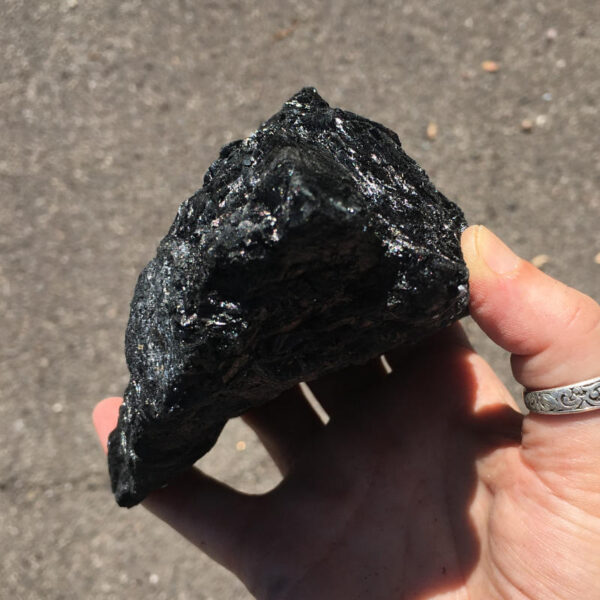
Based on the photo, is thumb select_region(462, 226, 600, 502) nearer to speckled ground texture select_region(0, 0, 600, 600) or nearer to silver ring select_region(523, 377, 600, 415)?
silver ring select_region(523, 377, 600, 415)

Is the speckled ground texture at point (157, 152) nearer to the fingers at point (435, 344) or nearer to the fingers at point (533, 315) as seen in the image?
the fingers at point (435, 344)

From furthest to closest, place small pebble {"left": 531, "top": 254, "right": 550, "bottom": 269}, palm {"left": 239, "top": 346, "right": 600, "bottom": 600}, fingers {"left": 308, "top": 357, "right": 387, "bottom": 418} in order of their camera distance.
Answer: small pebble {"left": 531, "top": 254, "right": 550, "bottom": 269} → fingers {"left": 308, "top": 357, "right": 387, "bottom": 418} → palm {"left": 239, "top": 346, "right": 600, "bottom": 600}

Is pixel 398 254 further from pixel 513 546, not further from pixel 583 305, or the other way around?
pixel 513 546

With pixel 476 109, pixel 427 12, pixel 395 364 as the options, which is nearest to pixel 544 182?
pixel 476 109

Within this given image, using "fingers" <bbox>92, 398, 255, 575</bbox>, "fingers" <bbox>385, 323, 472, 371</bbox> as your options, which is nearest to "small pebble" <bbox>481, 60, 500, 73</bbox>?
"fingers" <bbox>385, 323, 472, 371</bbox>

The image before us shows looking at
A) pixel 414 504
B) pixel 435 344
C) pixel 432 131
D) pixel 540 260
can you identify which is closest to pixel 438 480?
pixel 414 504

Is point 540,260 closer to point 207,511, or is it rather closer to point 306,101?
point 306,101
